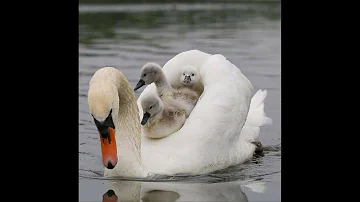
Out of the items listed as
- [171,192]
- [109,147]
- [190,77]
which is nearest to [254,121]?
[190,77]

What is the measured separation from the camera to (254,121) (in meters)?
7.70

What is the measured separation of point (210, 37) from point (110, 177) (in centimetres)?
1093

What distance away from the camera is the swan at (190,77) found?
7.05 metres

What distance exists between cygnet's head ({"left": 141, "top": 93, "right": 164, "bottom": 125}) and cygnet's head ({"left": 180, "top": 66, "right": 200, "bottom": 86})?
502 millimetres

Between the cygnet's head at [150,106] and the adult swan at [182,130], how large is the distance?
182 millimetres

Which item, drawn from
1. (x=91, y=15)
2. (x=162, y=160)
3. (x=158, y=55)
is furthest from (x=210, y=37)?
(x=162, y=160)

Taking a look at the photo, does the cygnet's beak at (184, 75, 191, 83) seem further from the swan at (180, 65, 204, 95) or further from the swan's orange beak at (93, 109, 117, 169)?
the swan's orange beak at (93, 109, 117, 169)

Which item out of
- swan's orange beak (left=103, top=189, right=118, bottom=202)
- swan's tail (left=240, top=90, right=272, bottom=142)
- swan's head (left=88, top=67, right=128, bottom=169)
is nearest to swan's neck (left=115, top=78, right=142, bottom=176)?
swan's orange beak (left=103, top=189, right=118, bottom=202)

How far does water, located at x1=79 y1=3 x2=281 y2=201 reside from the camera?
230 inches

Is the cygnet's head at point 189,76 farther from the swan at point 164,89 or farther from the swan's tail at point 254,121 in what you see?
the swan's tail at point 254,121

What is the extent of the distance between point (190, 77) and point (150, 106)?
651 millimetres

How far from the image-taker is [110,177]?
605 cm

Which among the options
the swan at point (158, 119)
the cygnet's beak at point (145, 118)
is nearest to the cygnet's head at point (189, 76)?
the swan at point (158, 119)

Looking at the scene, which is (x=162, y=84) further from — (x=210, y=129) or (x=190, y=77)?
(x=210, y=129)
